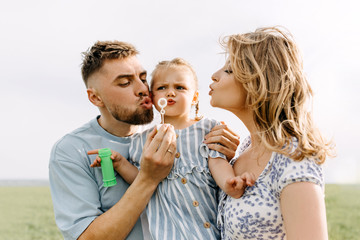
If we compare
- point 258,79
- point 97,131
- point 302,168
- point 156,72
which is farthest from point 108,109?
point 302,168

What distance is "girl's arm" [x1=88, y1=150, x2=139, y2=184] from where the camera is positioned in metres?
3.49

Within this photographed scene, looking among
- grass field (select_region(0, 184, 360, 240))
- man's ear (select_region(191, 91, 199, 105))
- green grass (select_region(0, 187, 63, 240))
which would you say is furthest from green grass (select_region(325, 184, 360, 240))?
man's ear (select_region(191, 91, 199, 105))

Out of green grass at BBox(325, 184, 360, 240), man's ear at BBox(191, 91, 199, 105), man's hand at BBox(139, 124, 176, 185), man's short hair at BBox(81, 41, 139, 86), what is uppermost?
man's short hair at BBox(81, 41, 139, 86)

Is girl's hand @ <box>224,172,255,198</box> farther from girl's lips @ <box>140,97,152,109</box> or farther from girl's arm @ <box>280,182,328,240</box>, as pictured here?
girl's lips @ <box>140,97,152,109</box>

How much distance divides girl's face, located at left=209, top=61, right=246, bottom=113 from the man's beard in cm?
95

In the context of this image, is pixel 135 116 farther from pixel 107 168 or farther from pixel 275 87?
pixel 275 87

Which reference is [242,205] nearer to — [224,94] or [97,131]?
[224,94]

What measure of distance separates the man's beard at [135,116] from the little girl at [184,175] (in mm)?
297

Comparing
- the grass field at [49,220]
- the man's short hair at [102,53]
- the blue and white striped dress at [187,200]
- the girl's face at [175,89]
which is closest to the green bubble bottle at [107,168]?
the blue and white striped dress at [187,200]

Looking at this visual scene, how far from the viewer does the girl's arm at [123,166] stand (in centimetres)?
349

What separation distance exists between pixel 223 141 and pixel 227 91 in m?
0.48

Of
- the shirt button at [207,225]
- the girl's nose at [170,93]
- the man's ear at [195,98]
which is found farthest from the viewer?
the man's ear at [195,98]

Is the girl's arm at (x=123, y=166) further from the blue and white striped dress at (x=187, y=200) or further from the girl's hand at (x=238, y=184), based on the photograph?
the girl's hand at (x=238, y=184)

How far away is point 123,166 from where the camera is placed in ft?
11.7
